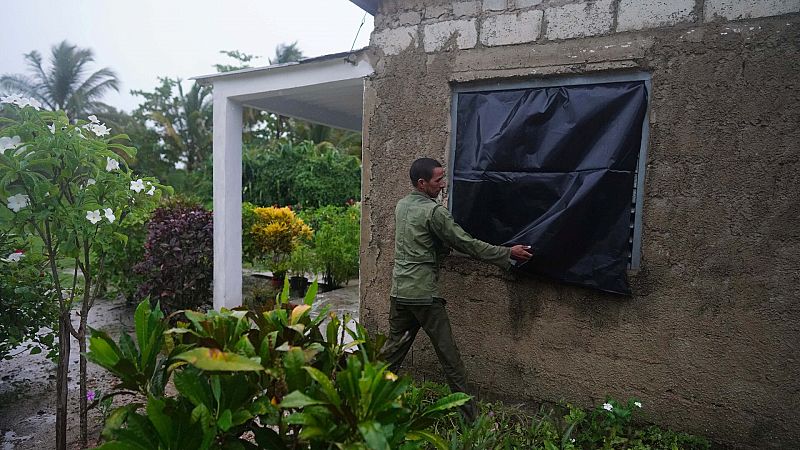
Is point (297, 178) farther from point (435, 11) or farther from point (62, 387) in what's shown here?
point (62, 387)

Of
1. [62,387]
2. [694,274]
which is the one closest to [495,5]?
[694,274]

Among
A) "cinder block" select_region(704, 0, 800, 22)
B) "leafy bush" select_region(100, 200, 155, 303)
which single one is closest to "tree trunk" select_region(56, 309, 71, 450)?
"leafy bush" select_region(100, 200, 155, 303)

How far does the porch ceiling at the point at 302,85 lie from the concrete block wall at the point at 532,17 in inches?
14.7

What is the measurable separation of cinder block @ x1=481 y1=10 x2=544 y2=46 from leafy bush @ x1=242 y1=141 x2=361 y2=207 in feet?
33.9

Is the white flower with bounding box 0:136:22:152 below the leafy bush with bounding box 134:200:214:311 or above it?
above

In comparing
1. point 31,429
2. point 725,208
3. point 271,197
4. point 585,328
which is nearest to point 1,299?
point 31,429

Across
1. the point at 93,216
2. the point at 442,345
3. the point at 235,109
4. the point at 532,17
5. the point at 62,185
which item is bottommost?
the point at 442,345

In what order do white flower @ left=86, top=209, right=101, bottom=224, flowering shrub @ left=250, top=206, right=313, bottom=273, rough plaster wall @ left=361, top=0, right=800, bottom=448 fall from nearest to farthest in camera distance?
white flower @ left=86, top=209, right=101, bottom=224 < rough plaster wall @ left=361, top=0, right=800, bottom=448 < flowering shrub @ left=250, top=206, right=313, bottom=273

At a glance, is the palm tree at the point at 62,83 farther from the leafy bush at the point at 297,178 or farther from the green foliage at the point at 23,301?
the green foliage at the point at 23,301

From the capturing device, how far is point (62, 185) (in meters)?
2.97

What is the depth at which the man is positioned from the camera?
348 cm

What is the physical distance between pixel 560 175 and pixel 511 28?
1.14 metres

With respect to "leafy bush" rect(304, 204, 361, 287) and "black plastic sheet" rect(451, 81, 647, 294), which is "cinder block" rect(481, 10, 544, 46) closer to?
"black plastic sheet" rect(451, 81, 647, 294)

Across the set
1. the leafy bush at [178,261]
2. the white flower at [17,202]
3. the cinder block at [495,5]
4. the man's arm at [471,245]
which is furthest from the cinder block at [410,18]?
the leafy bush at [178,261]
